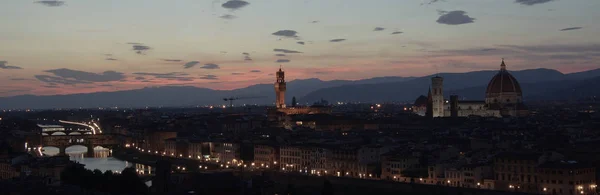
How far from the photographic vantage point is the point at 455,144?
56750mm

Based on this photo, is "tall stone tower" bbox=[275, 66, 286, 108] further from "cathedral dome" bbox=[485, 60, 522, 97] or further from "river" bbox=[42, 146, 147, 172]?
"river" bbox=[42, 146, 147, 172]

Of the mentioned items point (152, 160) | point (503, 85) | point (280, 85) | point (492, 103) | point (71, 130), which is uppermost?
point (280, 85)

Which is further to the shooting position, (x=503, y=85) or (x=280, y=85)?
Answer: (x=280, y=85)

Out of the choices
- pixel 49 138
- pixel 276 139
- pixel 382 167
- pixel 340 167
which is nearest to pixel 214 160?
pixel 276 139

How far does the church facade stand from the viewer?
9819cm

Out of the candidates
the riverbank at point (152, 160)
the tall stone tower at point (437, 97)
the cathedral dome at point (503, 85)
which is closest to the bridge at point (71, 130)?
the riverbank at point (152, 160)

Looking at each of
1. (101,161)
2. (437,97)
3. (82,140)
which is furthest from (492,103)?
(101,161)

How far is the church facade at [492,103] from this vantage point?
98188mm

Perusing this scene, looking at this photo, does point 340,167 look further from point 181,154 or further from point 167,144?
point 167,144

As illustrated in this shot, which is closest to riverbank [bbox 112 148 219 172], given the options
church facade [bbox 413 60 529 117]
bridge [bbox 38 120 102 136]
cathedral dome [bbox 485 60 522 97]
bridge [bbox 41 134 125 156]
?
bridge [bbox 41 134 125 156]

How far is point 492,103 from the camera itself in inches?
3979

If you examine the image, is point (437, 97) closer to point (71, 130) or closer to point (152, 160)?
point (152, 160)

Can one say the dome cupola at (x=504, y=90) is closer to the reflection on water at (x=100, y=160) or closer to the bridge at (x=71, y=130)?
the reflection on water at (x=100, y=160)

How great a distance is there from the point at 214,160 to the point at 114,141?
30.2m
